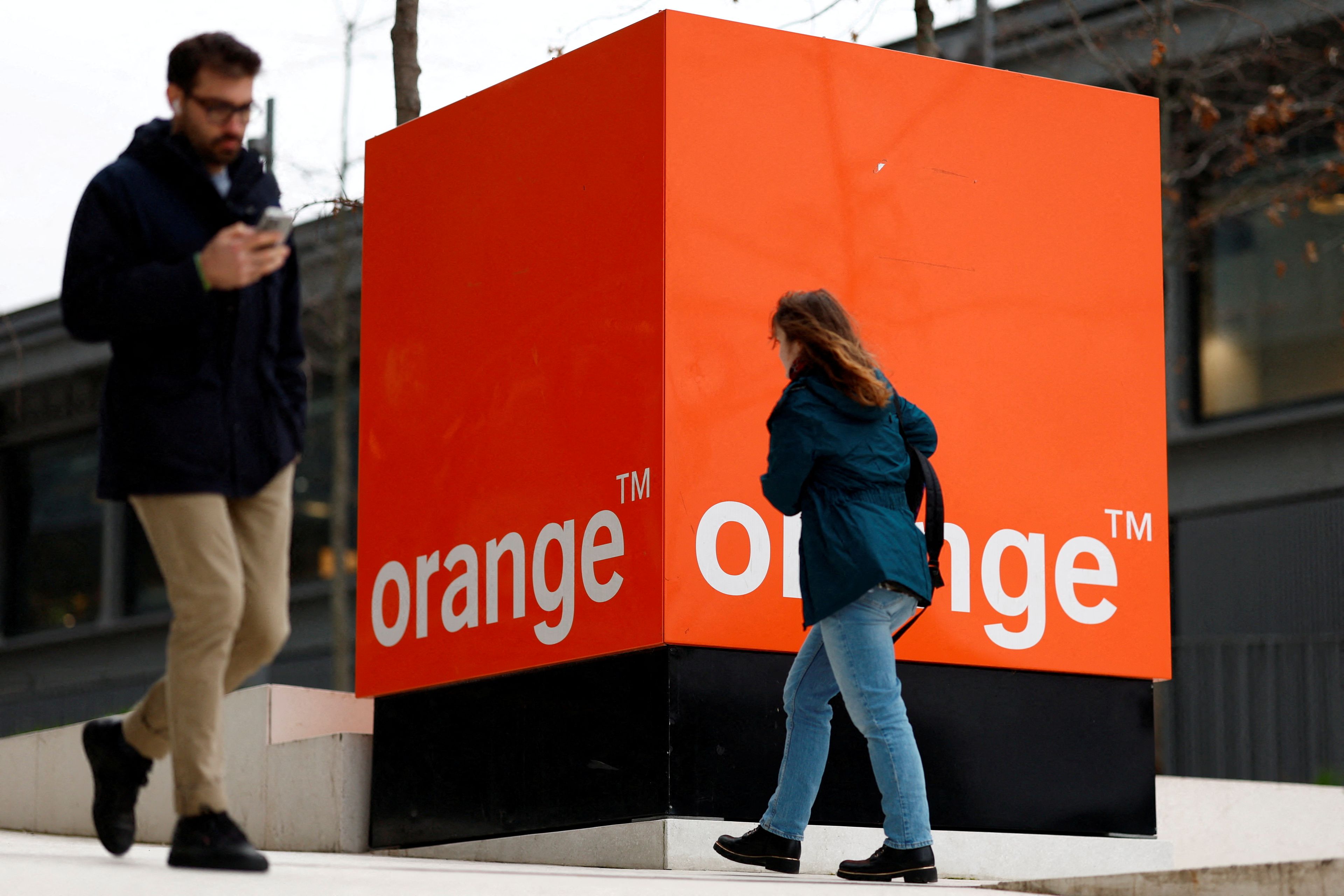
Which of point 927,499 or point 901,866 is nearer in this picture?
point 901,866

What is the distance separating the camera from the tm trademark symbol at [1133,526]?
25.2 feet

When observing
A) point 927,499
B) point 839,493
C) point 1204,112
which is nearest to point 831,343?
point 839,493

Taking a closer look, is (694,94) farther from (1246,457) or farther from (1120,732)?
(1246,457)

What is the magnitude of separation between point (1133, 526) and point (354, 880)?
427 centimetres

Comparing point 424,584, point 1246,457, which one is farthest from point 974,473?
point 1246,457

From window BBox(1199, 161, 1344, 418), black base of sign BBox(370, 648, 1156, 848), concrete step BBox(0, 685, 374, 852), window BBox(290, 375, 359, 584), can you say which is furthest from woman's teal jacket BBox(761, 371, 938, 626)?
window BBox(290, 375, 359, 584)

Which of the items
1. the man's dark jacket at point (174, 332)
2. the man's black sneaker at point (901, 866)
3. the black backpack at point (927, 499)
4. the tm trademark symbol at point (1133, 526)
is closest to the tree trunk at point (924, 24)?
the tm trademark symbol at point (1133, 526)

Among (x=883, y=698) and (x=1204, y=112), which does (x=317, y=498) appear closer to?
(x=1204, y=112)

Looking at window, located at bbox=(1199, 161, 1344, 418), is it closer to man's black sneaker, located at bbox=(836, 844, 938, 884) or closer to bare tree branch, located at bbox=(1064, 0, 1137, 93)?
bare tree branch, located at bbox=(1064, 0, 1137, 93)

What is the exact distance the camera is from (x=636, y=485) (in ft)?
22.8

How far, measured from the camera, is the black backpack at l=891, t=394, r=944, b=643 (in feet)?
18.9

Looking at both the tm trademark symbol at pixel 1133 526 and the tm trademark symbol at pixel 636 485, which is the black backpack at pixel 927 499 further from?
the tm trademark symbol at pixel 1133 526

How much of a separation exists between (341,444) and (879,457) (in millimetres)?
10881

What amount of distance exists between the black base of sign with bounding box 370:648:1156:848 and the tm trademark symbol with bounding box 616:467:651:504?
57 centimetres
